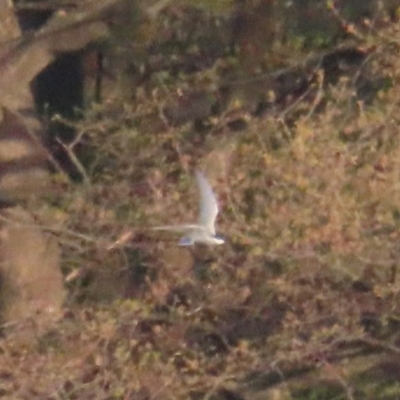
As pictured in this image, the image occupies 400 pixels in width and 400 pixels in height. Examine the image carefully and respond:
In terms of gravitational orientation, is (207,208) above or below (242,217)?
above

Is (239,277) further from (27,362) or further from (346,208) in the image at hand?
(27,362)

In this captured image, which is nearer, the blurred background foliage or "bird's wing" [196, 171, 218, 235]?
"bird's wing" [196, 171, 218, 235]

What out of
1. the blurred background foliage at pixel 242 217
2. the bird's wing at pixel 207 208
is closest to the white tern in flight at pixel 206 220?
the bird's wing at pixel 207 208

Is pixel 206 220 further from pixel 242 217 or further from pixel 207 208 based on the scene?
pixel 242 217

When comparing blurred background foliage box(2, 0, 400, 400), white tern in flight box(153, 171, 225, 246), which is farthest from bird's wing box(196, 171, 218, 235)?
blurred background foliage box(2, 0, 400, 400)

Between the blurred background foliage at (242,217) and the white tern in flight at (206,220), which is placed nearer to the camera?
the white tern in flight at (206,220)

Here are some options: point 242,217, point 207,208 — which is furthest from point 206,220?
point 242,217

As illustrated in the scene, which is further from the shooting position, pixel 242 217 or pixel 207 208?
pixel 242 217

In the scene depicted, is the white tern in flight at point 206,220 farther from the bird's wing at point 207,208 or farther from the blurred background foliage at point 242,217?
the blurred background foliage at point 242,217

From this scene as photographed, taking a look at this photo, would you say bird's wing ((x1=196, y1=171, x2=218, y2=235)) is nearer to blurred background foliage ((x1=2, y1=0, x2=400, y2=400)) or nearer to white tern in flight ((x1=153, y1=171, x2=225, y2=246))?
white tern in flight ((x1=153, y1=171, x2=225, y2=246))

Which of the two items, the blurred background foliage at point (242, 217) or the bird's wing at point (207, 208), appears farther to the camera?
the blurred background foliage at point (242, 217)

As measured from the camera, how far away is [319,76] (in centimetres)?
698

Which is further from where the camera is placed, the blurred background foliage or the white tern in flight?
the blurred background foliage

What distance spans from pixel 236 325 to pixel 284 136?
1.18m
